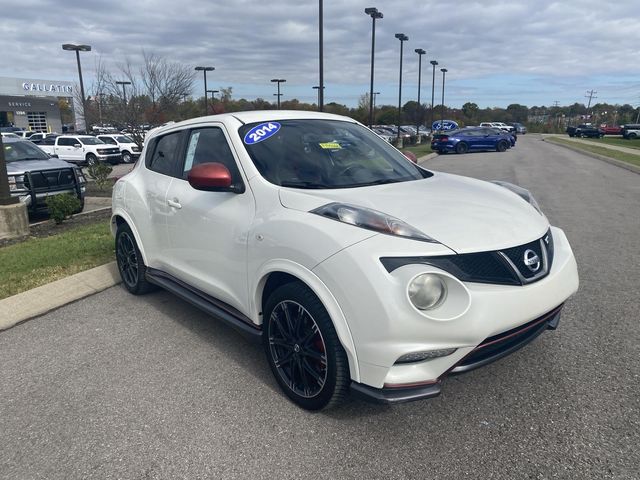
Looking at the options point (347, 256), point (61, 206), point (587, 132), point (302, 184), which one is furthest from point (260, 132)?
point (587, 132)

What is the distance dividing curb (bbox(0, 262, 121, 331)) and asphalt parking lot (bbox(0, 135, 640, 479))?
0.23m

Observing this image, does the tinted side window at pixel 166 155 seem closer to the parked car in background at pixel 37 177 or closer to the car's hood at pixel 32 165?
the parked car in background at pixel 37 177

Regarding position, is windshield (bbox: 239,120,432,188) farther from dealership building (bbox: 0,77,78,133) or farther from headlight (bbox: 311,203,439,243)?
dealership building (bbox: 0,77,78,133)

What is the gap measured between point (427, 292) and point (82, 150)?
26359 millimetres

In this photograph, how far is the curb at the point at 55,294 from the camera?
4586mm

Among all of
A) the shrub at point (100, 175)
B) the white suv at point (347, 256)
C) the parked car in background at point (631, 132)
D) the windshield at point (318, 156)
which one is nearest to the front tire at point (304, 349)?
the white suv at point (347, 256)

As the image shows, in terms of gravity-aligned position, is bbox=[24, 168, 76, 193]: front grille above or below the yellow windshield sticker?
below

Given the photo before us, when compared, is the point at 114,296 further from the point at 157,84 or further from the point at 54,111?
the point at 54,111

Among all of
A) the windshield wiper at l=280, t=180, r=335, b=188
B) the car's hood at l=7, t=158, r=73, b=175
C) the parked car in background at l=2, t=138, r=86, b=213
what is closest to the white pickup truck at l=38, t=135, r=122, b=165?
the parked car in background at l=2, t=138, r=86, b=213

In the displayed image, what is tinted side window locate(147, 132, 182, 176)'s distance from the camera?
4359 mm

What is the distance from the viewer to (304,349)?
2926 millimetres

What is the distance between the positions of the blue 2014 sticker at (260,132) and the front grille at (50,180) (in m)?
7.42

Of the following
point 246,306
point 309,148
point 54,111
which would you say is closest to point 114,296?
point 246,306

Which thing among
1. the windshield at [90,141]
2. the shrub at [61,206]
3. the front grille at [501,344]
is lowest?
the shrub at [61,206]
